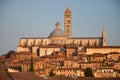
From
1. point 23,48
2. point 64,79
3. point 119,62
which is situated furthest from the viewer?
point 23,48

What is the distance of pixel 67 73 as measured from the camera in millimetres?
26797

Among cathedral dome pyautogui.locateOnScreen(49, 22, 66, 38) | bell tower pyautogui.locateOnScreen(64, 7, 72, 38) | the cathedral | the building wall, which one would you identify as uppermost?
bell tower pyautogui.locateOnScreen(64, 7, 72, 38)

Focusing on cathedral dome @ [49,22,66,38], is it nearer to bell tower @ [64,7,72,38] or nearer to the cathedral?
the cathedral

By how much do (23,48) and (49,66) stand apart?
472 inches

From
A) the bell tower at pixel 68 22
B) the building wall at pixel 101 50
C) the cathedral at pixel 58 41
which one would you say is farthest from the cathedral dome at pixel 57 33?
the building wall at pixel 101 50

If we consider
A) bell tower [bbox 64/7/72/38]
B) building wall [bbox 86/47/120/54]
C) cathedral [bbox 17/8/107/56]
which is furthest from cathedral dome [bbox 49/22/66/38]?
building wall [bbox 86/47/120/54]

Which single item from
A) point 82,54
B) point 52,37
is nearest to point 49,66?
point 82,54

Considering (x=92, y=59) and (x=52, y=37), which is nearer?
(x=92, y=59)

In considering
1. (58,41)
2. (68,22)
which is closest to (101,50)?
(58,41)

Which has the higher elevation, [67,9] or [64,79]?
[67,9]

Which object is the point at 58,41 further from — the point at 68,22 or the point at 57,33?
the point at 68,22

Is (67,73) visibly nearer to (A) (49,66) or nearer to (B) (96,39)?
(A) (49,66)

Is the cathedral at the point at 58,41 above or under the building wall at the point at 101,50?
above

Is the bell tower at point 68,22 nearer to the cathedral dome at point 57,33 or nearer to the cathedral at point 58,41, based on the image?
the cathedral at point 58,41
